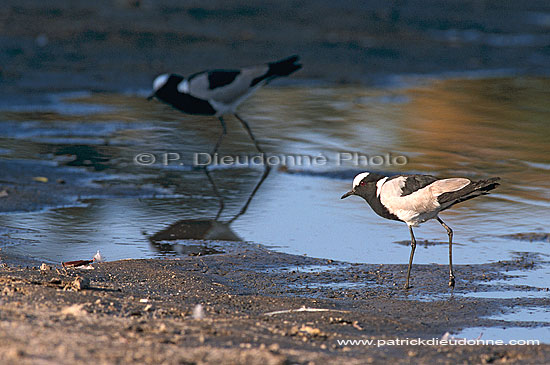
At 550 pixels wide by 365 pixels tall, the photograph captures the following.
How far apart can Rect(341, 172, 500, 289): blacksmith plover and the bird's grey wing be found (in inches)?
166

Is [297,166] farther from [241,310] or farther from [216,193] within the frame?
[241,310]

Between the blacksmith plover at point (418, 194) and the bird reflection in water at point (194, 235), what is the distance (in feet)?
4.40

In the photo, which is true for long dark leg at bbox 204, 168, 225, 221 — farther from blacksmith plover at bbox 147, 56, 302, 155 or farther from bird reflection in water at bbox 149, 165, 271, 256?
blacksmith plover at bbox 147, 56, 302, 155

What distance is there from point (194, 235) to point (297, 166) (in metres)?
2.62

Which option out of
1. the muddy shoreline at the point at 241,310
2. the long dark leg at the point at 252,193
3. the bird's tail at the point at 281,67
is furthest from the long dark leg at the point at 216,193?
the bird's tail at the point at 281,67

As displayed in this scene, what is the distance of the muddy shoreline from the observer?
11.5 ft

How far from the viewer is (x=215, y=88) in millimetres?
9562

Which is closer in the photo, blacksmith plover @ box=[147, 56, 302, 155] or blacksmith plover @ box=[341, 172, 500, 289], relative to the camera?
blacksmith plover @ box=[341, 172, 500, 289]

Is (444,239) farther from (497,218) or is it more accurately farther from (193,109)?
(193,109)

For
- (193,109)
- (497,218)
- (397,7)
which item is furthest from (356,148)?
(397,7)

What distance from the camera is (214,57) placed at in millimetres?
14945

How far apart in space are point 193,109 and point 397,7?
1004cm

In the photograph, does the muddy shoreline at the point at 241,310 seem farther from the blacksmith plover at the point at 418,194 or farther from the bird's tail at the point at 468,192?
the bird's tail at the point at 468,192

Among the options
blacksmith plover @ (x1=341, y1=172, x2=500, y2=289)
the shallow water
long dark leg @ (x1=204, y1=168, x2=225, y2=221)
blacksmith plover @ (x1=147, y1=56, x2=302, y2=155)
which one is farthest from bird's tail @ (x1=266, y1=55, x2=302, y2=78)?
blacksmith plover @ (x1=341, y1=172, x2=500, y2=289)
